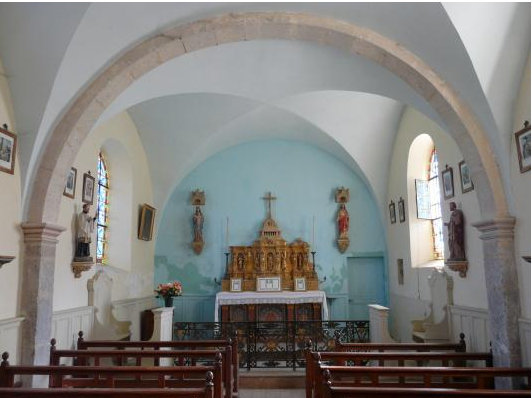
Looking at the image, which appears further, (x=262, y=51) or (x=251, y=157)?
(x=251, y=157)

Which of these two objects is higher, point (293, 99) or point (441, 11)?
point (293, 99)

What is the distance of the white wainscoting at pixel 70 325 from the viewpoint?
6.84 m

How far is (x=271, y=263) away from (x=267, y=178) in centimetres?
226

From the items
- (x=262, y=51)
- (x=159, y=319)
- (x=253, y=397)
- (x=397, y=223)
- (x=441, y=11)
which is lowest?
(x=253, y=397)

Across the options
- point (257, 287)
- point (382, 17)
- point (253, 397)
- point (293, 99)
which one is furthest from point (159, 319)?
point (382, 17)

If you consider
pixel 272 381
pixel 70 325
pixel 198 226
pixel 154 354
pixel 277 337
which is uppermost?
pixel 198 226

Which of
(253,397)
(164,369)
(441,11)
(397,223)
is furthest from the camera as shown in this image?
(397,223)

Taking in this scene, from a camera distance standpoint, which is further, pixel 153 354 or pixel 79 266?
pixel 79 266

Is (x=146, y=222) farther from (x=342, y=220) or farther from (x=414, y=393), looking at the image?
(x=414, y=393)

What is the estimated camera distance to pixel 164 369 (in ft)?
14.4

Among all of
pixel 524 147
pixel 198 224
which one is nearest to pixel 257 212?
pixel 198 224

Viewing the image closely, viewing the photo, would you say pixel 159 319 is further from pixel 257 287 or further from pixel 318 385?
pixel 318 385

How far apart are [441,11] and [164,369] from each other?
461 centimetres

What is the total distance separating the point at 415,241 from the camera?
1010 cm
